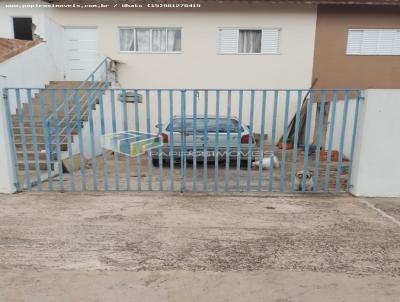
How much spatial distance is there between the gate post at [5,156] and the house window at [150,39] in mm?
7140

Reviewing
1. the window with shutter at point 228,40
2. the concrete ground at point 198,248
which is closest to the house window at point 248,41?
the window with shutter at point 228,40

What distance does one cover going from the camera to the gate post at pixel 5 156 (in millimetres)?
4457

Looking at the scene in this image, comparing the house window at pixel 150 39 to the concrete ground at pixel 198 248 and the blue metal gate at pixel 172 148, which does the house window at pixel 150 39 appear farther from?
the concrete ground at pixel 198 248

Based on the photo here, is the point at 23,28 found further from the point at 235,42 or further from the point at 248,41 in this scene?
the point at 248,41

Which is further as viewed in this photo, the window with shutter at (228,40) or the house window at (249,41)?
the house window at (249,41)

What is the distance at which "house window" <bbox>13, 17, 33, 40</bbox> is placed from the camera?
1077 centimetres

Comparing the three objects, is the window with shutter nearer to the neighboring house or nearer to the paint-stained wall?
the neighboring house

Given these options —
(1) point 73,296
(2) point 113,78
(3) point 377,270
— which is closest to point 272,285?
(3) point 377,270

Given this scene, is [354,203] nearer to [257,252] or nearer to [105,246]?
[257,252]

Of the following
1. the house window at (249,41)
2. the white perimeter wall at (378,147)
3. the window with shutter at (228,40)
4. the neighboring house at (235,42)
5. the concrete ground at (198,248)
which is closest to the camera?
A: the concrete ground at (198,248)

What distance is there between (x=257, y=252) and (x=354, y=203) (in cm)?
235

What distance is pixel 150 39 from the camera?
10.8 meters

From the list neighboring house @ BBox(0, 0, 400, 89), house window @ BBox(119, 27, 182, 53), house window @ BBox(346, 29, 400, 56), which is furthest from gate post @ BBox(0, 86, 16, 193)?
house window @ BBox(346, 29, 400, 56)

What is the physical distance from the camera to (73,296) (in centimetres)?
235
